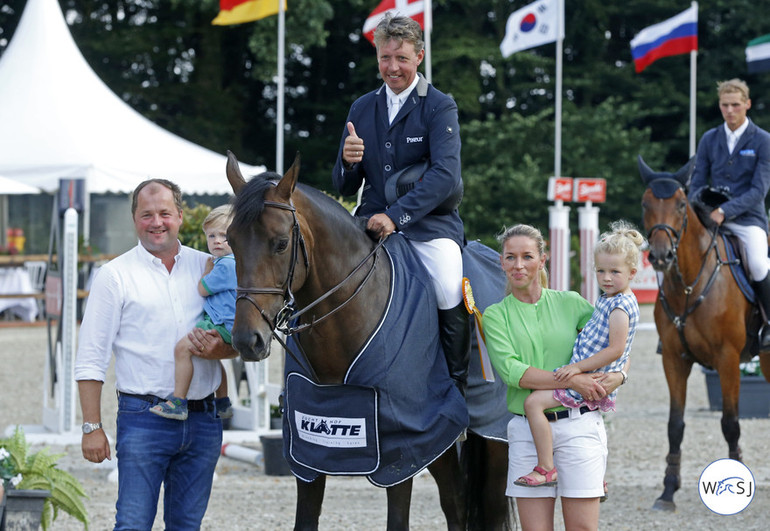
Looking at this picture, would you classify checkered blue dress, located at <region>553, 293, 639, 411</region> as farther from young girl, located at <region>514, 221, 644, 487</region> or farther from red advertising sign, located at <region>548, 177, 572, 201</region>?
red advertising sign, located at <region>548, 177, 572, 201</region>

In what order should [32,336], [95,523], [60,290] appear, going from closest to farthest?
[95,523]
[60,290]
[32,336]

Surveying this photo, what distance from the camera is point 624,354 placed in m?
4.24

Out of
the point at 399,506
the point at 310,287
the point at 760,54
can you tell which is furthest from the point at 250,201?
the point at 760,54

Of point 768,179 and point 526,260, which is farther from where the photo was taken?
point 768,179

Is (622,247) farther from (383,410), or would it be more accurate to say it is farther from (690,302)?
(690,302)

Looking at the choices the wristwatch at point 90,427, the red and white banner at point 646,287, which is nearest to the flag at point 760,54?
the red and white banner at point 646,287

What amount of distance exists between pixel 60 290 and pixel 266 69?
63.9ft

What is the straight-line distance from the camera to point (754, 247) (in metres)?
8.28

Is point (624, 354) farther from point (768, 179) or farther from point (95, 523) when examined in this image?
point (768, 179)

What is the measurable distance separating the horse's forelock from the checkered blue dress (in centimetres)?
132

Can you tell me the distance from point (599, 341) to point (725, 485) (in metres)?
0.92

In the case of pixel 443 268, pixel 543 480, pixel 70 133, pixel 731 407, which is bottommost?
pixel 731 407

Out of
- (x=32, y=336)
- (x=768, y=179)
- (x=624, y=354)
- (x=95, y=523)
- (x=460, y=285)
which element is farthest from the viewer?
(x=32, y=336)

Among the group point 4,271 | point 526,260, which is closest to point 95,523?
point 526,260
